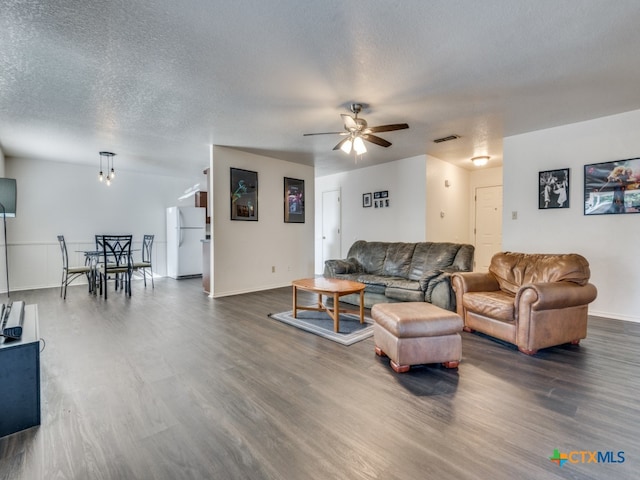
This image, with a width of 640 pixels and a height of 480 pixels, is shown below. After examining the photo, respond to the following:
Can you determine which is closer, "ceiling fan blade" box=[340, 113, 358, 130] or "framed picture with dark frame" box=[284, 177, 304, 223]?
"ceiling fan blade" box=[340, 113, 358, 130]

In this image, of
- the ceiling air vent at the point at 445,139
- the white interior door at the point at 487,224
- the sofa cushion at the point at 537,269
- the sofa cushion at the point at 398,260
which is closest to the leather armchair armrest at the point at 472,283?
the sofa cushion at the point at 537,269

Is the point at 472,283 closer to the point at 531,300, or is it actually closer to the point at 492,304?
the point at 492,304

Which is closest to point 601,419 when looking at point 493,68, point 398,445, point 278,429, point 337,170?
point 398,445

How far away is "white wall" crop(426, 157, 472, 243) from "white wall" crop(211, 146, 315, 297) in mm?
2414

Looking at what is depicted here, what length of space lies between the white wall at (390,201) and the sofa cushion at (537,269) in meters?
2.15

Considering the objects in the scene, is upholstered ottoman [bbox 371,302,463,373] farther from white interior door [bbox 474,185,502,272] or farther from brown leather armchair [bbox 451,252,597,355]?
white interior door [bbox 474,185,502,272]

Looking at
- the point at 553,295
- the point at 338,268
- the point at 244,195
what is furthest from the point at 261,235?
the point at 553,295

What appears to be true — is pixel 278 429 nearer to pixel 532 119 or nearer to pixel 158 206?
pixel 532 119

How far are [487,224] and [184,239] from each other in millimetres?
6916

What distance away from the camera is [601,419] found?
1704 millimetres

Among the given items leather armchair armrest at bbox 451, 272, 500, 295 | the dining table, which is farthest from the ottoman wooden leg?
the dining table

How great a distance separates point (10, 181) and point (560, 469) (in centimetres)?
458

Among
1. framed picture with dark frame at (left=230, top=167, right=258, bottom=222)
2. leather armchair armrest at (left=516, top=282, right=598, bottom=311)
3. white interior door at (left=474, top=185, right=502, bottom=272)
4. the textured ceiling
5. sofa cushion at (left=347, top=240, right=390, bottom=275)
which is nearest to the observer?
the textured ceiling

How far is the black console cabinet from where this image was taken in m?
1.58
